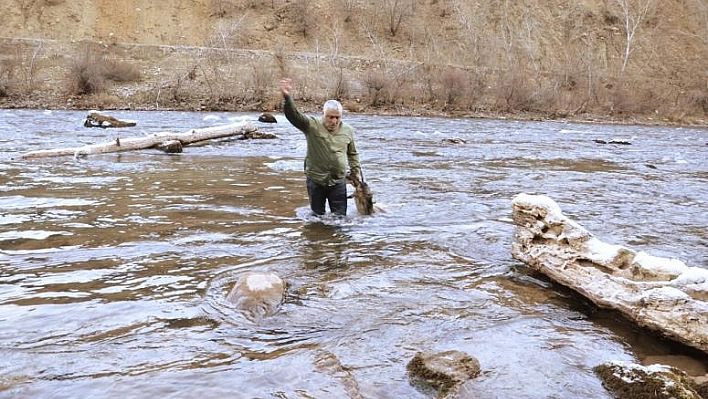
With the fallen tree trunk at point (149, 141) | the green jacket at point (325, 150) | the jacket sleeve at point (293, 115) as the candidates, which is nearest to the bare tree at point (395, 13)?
the fallen tree trunk at point (149, 141)

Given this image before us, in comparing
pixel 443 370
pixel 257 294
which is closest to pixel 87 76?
pixel 257 294

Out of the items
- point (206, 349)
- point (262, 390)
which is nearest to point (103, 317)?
point (206, 349)

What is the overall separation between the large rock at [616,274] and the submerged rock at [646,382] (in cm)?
78

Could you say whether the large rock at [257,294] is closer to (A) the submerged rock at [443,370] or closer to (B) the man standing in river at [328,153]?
(A) the submerged rock at [443,370]

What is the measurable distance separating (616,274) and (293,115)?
4.00m

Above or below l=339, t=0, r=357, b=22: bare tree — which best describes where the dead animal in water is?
below

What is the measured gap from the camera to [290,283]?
19.4 feet

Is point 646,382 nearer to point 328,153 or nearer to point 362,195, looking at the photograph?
point 328,153

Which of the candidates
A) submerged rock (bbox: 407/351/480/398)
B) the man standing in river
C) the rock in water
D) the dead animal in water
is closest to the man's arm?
the man standing in river

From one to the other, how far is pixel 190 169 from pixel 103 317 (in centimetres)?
863

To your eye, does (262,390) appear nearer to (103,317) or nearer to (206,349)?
(206,349)

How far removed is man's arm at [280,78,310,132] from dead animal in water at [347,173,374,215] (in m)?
1.25

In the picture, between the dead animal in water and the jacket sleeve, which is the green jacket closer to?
the jacket sleeve

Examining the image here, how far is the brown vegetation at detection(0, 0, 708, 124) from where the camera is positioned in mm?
34875
